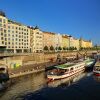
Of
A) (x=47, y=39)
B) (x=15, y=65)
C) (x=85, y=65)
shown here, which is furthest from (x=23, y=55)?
(x=47, y=39)

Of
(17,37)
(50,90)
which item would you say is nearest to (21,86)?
(50,90)

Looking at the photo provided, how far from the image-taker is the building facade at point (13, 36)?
12014 centimetres

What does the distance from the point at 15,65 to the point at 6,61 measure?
179 inches

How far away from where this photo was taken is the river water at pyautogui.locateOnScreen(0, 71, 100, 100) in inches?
2125

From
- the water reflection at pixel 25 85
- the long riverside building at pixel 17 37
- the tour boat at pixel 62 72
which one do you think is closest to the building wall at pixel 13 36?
the long riverside building at pixel 17 37

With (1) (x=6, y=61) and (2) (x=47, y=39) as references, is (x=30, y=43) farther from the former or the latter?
(1) (x=6, y=61)

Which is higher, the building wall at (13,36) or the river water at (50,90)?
the building wall at (13,36)

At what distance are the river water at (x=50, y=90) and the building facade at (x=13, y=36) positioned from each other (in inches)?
1934

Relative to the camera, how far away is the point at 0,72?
77688 millimetres

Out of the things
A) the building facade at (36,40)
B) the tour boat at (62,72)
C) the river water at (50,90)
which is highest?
the building facade at (36,40)

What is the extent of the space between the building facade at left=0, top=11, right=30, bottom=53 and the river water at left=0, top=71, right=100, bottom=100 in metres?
49.1

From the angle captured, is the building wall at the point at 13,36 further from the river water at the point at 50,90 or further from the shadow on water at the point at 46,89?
the shadow on water at the point at 46,89

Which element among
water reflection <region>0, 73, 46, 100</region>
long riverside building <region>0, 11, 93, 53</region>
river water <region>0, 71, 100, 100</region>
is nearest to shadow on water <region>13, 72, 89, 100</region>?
river water <region>0, 71, 100, 100</region>

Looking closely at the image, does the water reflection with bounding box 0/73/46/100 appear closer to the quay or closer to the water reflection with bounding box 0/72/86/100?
the water reflection with bounding box 0/72/86/100
